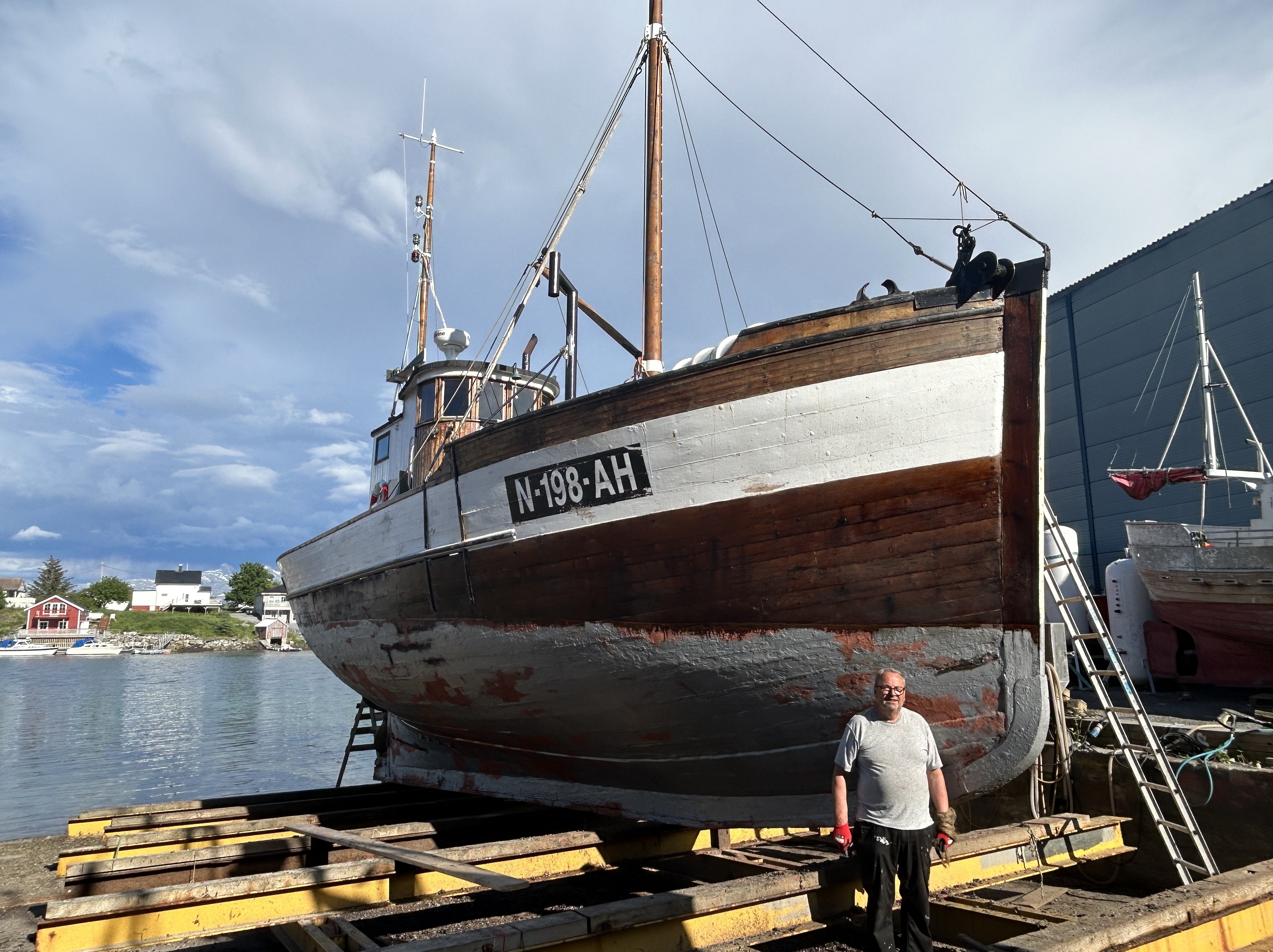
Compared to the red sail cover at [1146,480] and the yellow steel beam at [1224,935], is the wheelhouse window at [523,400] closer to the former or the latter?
the yellow steel beam at [1224,935]

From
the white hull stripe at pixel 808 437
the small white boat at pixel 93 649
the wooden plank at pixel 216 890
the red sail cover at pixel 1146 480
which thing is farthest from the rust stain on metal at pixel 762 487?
the small white boat at pixel 93 649

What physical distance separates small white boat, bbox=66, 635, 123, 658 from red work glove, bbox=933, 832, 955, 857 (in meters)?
78.7

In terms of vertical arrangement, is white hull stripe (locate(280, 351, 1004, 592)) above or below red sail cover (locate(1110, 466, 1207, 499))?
below

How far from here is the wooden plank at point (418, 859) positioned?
366cm

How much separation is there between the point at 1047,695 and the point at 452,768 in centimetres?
518

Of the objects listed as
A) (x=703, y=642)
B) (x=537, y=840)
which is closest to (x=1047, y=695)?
(x=703, y=642)

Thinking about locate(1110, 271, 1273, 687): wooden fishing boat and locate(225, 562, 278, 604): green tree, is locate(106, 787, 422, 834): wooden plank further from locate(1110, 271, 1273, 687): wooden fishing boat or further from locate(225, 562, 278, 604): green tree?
locate(225, 562, 278, 604): green tree

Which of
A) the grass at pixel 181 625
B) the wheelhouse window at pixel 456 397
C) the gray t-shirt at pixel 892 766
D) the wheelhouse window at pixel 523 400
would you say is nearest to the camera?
the gray t-shirt at pixel 892 766

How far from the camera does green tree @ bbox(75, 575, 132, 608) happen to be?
3612 inches

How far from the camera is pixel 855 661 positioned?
4.49m

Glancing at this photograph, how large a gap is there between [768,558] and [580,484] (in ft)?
4.55

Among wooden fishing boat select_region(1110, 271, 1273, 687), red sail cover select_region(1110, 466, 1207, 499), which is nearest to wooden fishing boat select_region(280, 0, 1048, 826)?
wooden fishing boat select_region(1110, 271, 1273, 687)

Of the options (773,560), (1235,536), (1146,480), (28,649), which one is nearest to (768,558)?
(773,560)

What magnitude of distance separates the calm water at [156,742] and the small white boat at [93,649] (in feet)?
102
